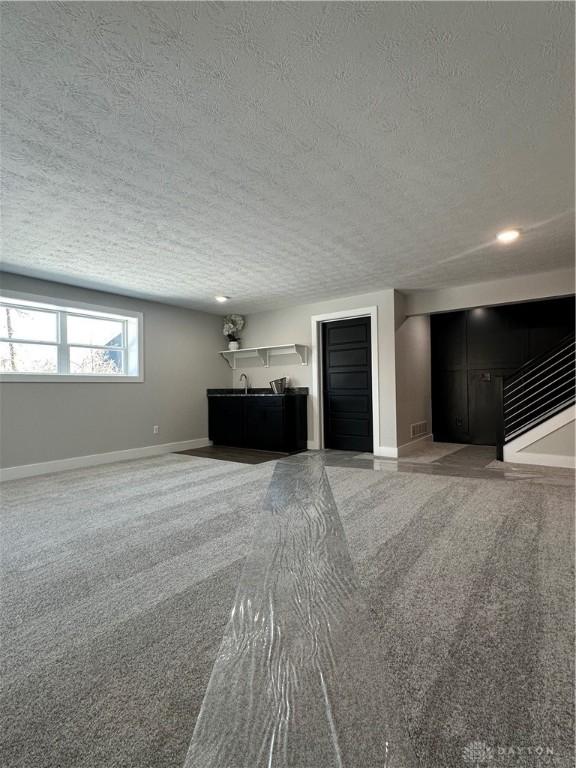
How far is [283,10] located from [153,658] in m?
2.38

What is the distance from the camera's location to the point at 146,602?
1750mm

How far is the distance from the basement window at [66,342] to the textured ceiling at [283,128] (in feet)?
3.36

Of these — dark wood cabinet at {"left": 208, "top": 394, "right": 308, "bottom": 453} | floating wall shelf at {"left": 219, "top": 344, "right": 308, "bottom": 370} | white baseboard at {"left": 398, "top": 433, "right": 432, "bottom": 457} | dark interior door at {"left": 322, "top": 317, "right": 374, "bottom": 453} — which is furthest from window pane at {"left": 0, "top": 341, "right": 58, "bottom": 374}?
white baseboard at {"left": 398, "top": 433, "right": 432, "bottom": 457}

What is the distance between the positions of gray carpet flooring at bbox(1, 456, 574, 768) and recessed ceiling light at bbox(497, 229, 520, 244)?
7.75ft

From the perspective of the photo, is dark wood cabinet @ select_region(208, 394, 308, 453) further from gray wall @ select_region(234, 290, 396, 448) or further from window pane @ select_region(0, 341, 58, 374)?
window pane @ select_region(0, 341, 58, 374)

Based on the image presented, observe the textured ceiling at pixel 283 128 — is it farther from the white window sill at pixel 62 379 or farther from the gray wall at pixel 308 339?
the gray wall at pixel 308 339

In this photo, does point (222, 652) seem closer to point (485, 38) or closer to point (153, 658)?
point (153, 658)

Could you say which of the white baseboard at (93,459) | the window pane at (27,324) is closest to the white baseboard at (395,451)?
the white baseboard at (93,459)

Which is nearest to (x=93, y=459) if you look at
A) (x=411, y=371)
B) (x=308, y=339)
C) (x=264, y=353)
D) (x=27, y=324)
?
(x=27, y=324)

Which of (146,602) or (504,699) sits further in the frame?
(146,602)

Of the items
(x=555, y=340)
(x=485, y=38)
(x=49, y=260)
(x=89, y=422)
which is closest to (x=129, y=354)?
(x=89, y=422)

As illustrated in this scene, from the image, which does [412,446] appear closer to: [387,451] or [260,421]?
[387,451]

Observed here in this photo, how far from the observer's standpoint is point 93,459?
511 centimetres

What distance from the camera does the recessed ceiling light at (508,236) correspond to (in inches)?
135
